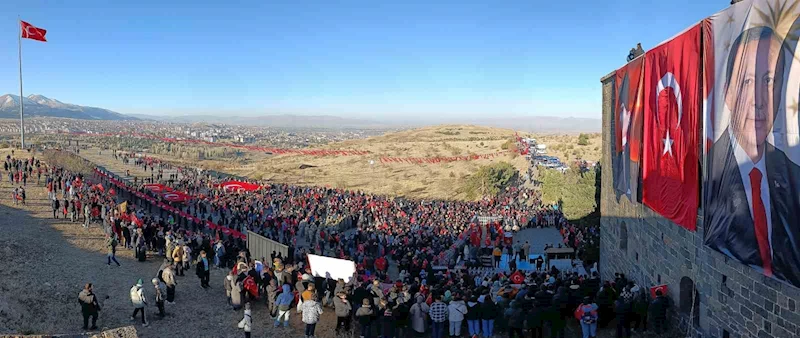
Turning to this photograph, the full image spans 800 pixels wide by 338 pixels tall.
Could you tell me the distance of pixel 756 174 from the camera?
7.69m

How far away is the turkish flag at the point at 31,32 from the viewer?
4101 cm

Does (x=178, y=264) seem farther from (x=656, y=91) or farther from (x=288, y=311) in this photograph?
(x=656, y=91)

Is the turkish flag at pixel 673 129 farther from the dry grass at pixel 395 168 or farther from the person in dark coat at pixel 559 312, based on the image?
the dry grass at pixel 395 168

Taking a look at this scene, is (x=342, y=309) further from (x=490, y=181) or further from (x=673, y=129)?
(x=490, y=181)

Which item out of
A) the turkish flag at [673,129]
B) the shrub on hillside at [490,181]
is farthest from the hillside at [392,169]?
the turkish flag at [673,129]

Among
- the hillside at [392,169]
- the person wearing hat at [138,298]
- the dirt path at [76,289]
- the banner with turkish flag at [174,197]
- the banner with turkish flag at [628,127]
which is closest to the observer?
the person wearing hat at [138,298]

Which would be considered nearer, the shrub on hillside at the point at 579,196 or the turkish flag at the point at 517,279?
the turkish flag at the point at 517,279

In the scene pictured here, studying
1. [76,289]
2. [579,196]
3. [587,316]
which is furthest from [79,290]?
[579,196]

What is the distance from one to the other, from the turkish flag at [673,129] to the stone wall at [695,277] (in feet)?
1.49

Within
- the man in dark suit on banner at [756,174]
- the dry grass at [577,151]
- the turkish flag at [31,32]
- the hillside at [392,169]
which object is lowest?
the hillside at [392,169]

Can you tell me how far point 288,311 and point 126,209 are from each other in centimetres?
1463

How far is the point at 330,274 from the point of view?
45.3ft

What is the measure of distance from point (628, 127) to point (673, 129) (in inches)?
124

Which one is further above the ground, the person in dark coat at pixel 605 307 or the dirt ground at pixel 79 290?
the person in dark coat at pixel 605 307
